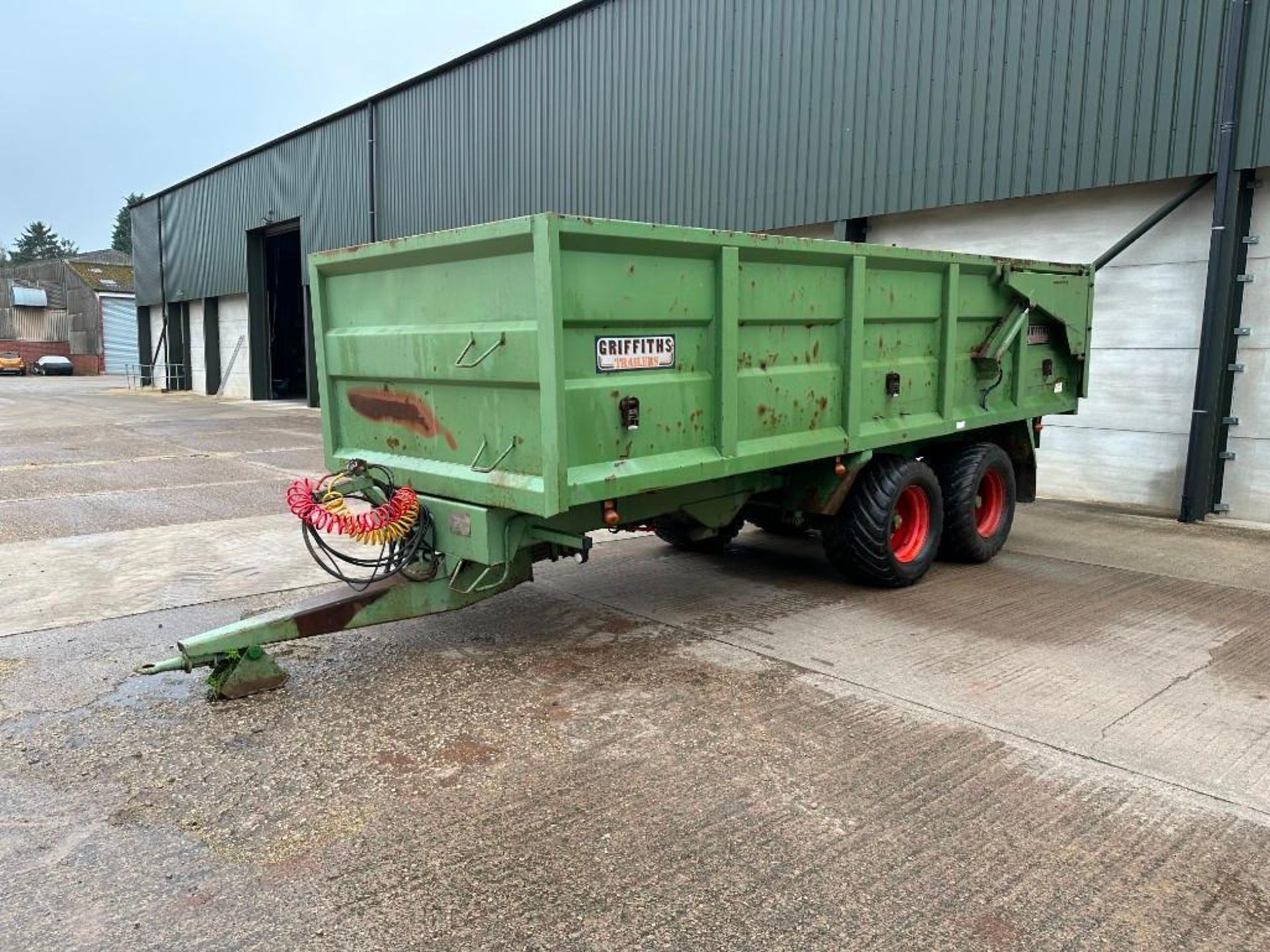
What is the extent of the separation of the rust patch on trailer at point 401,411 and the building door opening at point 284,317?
22.4 m

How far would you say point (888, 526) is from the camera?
606 centimetres

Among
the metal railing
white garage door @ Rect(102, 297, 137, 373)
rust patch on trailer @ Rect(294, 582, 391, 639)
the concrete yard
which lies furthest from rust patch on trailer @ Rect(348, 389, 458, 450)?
white garage door @ Rect(102, 297, 137, 373)

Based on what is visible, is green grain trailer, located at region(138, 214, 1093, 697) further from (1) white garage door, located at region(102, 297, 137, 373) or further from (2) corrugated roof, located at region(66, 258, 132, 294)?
(2) corrugated roof, located at region(66, 258, 132, 294)

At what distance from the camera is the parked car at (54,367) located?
47.9m

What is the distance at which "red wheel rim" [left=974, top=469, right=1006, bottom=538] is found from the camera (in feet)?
23.9

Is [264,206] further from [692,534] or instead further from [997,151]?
[692,534]

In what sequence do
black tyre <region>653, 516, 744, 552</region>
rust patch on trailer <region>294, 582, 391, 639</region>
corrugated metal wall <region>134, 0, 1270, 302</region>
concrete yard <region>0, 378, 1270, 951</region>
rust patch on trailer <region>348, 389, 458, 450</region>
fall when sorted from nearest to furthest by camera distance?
concrete yard <region>0, 378, 1270, 951</region>, rust patch on trailer <region>294, 582, 391, 639</region>, rust patch on trailer <region>348, 389, 458, 450</region>, black tyre <region>653, 516, 744, 552</region>, corrugated metal wall <region>134, 0, 1270, 302</region>

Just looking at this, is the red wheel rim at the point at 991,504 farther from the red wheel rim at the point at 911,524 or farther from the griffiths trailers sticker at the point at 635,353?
the griffiths trailers sticker at the point at 635,353

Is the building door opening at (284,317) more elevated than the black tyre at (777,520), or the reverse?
the building door opening at (284,317)

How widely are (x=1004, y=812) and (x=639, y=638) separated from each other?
7.69 feet

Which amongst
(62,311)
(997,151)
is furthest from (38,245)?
(997,151)

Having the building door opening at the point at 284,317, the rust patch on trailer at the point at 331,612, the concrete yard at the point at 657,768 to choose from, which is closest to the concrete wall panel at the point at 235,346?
the building door opening at the point at 284,317

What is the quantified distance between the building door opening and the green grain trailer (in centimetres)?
2285

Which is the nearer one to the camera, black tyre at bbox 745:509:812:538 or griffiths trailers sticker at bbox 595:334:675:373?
griffiths trailers sticker at bbox 595:334:675:373
